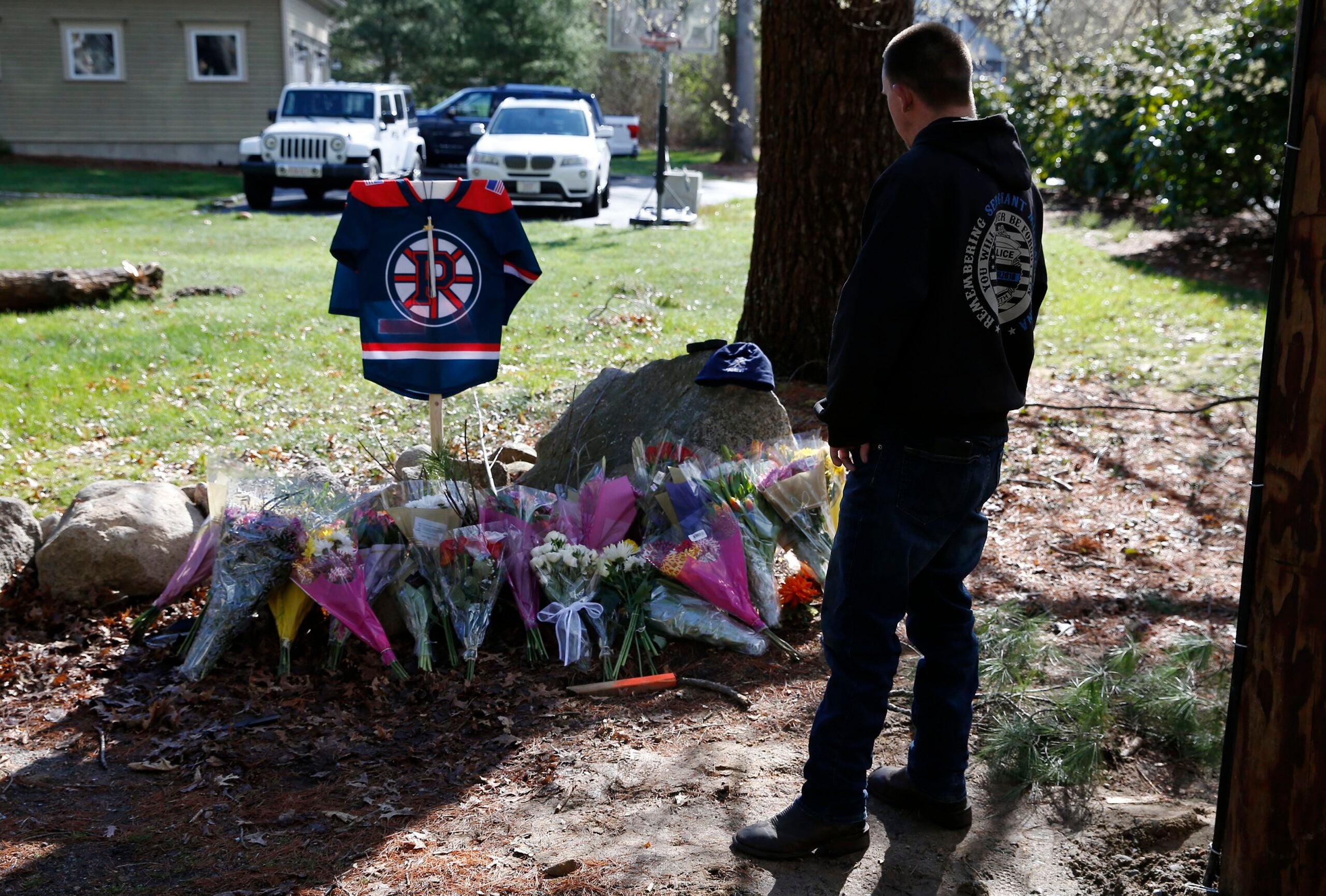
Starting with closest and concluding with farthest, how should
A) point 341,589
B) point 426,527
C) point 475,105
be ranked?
1. point 341,589
2. point 426,527
3. point 475,105

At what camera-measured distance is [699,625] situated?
4125 millimetres

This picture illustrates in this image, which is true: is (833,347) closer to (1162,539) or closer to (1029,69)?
(1162,539)

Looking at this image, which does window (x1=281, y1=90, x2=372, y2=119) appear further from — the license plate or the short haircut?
the short haircut

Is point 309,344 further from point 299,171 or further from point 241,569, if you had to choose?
point 299,171

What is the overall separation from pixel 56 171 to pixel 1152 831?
26381 millimetres

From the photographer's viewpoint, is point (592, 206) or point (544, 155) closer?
point (544, 155)

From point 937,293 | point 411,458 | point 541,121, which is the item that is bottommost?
point 411,458

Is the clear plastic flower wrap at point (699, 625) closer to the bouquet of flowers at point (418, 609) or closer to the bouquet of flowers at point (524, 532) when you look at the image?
the bouquet of flowers at point (524, 532)

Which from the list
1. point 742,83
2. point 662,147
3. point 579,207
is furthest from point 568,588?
point 742,83

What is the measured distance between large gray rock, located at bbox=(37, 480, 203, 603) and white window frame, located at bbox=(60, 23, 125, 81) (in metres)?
26.5

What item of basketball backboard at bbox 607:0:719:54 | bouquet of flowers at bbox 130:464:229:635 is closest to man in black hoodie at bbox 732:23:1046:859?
bouquet of flowers at bbox 130:464:229:635

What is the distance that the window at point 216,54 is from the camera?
27.2 metres

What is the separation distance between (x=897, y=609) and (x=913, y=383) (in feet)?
1.79

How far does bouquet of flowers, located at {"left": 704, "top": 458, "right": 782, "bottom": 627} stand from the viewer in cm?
424
